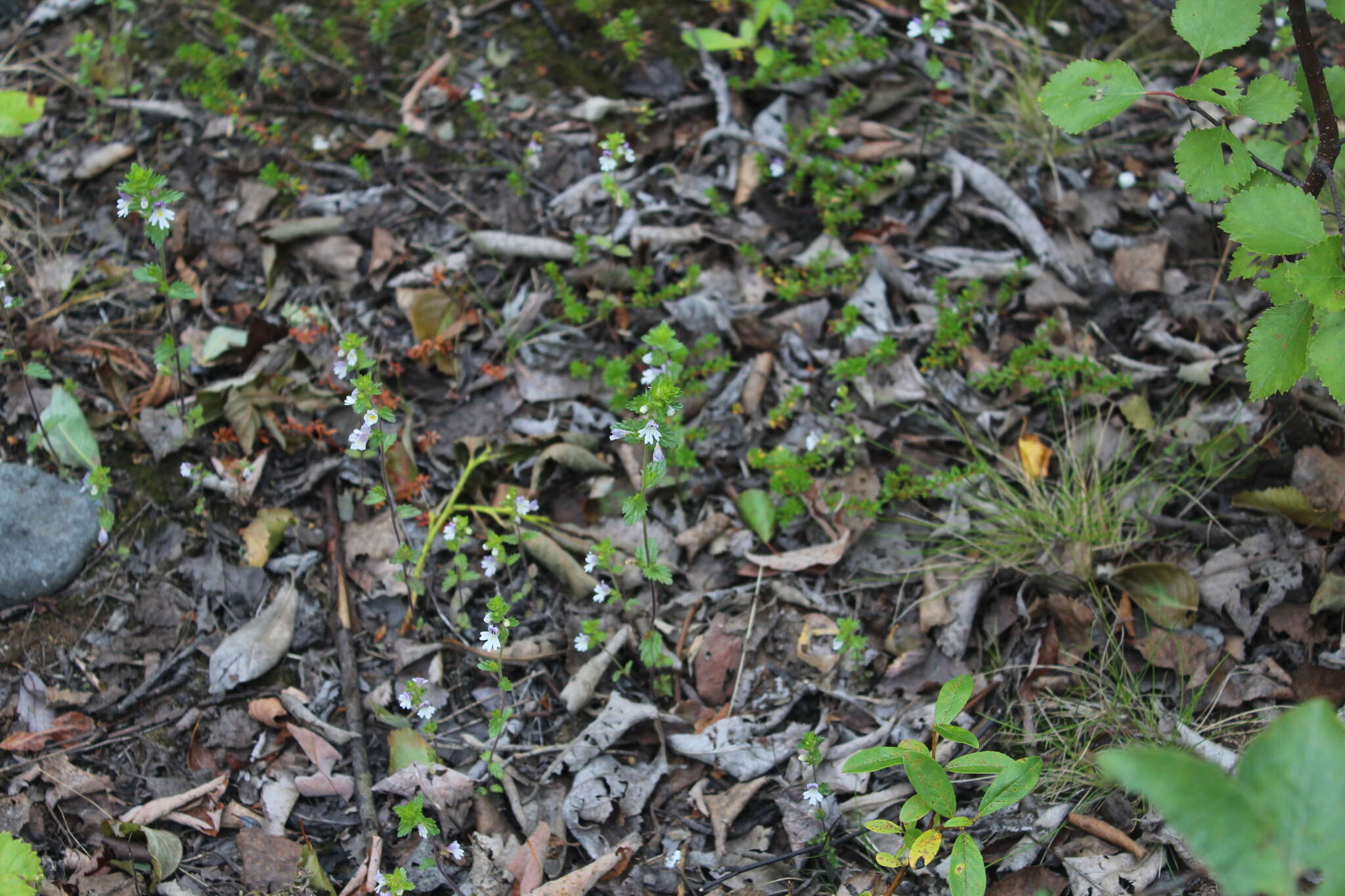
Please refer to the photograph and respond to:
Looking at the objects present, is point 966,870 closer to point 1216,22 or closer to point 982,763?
point 982,763

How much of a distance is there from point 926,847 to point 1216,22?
2.14 metres

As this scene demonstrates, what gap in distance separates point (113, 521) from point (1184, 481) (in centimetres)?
349

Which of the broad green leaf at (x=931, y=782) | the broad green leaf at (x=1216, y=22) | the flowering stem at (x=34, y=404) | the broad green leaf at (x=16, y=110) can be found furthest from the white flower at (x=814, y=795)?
the broad green leaf at (x=16, y=110)

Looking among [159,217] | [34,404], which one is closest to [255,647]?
[34,404]

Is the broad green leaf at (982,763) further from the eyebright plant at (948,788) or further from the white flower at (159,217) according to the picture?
the white flower at (159,217)

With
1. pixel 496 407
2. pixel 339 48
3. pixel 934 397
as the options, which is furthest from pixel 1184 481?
pixel 339 48

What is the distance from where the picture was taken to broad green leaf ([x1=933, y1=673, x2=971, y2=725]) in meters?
2.13

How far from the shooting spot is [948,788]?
2.09m

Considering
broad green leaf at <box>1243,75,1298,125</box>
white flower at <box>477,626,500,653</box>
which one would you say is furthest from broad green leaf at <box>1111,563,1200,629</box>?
white flower at <box>477,626,500,653</box>

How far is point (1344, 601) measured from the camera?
2.58 metres

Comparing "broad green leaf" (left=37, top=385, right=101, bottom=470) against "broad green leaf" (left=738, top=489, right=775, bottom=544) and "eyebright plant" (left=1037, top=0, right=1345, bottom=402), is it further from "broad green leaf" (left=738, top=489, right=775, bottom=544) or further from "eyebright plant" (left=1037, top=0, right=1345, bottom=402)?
"eyebright plant" (left=1037, top=0, right=1345, bottom=402)

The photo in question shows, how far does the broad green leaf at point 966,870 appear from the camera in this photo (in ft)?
6.50

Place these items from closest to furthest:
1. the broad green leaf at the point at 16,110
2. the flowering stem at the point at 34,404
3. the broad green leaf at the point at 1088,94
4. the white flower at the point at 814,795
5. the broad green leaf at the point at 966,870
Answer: the broad green leaf at the point at 966,870
the broad green leaf at the point at 1088,94
the white flower at the point at 814,795
the flowering stem at the point at 34,404
the broad green leaf at the point at 16,110

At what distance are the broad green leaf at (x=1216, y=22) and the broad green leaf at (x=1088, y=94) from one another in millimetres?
185
